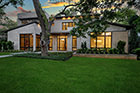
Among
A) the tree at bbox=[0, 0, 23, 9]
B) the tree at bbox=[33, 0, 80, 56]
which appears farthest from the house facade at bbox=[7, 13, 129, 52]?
the tree at bbox=[33, 0, 80, 56]

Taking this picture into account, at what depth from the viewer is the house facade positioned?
547 inches

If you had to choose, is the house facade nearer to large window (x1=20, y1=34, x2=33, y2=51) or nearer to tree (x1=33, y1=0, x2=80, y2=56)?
large window (x1=20, y1=34, x2=33, y2=51)

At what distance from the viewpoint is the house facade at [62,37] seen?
45.6 ft

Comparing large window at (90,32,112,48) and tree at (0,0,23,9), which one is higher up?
tree at (0,0,23,9)

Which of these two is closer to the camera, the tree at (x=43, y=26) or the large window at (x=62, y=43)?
the tree at (x=43, y=26)

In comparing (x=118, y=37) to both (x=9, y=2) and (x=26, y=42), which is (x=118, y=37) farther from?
(x=9, y=2)

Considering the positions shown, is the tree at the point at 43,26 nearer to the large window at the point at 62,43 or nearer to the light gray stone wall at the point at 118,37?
the large window at the point at 62,43

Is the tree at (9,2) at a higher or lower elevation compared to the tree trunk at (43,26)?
higher

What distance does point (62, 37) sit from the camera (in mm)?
17406

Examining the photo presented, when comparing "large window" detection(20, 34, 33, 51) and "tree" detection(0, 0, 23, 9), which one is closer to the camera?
"tree" detection(0, 0, 23, 9)

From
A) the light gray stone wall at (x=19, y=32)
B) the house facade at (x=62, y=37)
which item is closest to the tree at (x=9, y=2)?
the house facade at (x=62, y=37)

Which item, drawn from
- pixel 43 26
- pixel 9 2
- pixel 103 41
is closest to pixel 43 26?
pixel 43 26

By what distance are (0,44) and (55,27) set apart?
441 inches

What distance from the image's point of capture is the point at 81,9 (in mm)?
9258
